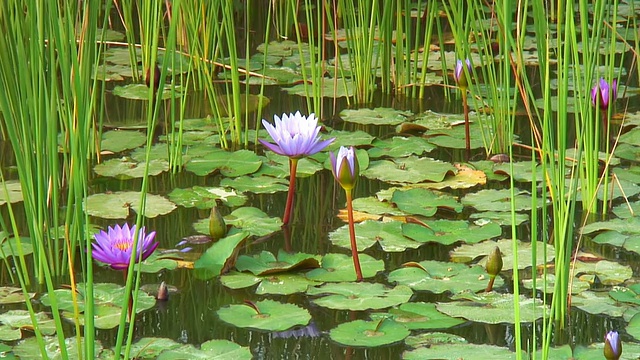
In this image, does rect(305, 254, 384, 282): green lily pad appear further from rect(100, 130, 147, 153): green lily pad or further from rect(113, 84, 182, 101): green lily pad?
rect(113, 84, 182, 101): green lily pad

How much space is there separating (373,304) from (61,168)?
1.16 metres

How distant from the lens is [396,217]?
90.7 inches

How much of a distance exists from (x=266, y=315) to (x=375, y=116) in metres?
1.40

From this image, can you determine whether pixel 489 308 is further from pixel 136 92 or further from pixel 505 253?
pixel 136 92

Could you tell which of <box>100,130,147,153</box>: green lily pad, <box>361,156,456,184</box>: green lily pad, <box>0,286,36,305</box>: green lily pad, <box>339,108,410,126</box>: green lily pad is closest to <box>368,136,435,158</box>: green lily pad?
<box>361,156,456,184</box>: green lily pad

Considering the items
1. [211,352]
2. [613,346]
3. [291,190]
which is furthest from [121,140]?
[613,346]

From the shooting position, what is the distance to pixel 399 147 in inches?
109

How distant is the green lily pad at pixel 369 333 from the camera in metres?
1.70

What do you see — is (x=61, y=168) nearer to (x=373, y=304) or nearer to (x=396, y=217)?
(x=396, y=217)

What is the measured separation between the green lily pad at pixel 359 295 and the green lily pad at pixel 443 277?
5 centimetres

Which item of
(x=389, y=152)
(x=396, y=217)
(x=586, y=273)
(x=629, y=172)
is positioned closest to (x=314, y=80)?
(x=389, y=152)

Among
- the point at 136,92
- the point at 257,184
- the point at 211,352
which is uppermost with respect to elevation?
the point at 136,92

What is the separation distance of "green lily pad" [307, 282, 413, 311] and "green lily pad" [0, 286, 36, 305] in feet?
2.01

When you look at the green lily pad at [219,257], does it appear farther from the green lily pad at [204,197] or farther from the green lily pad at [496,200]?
the green lily pad at [496,200]
